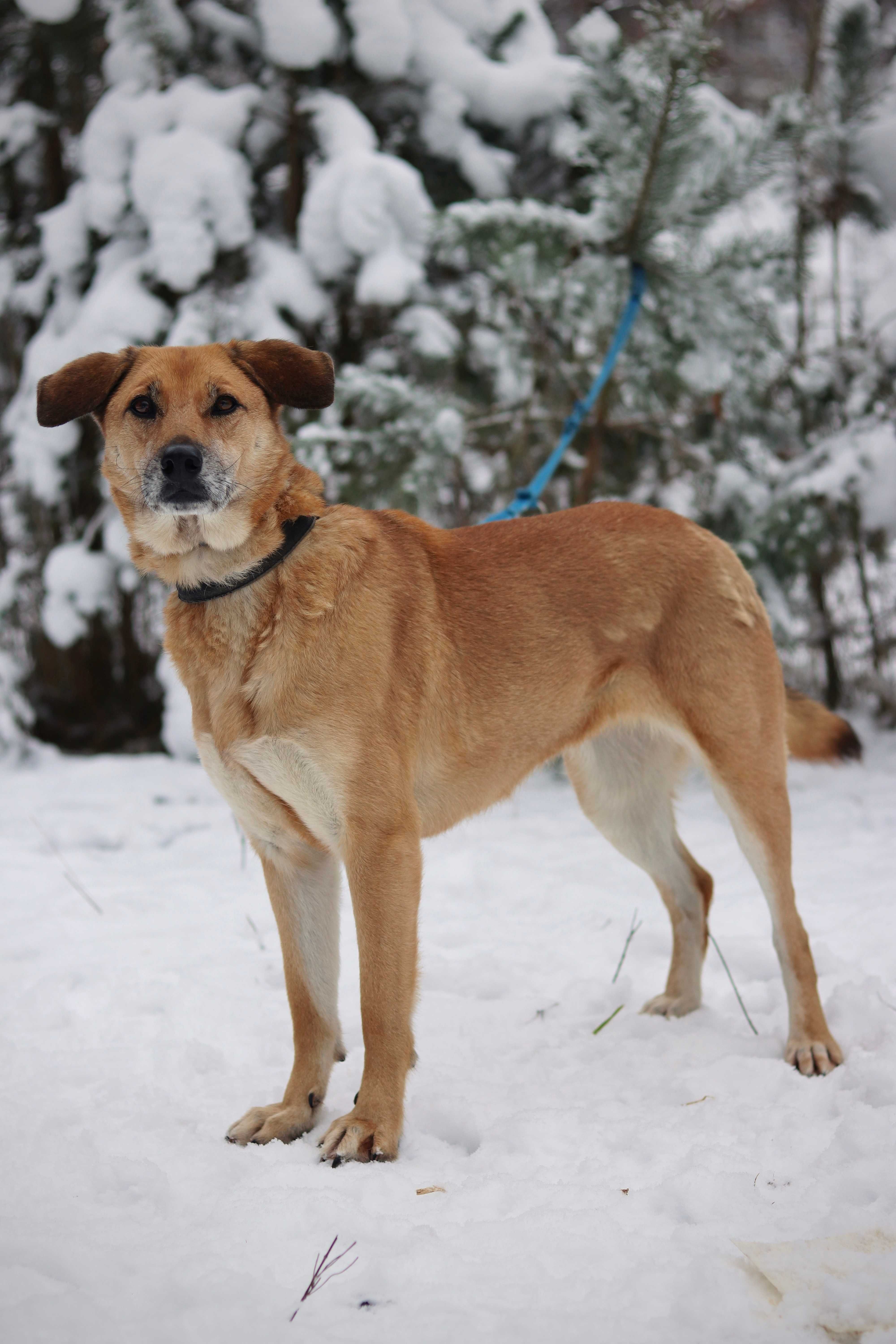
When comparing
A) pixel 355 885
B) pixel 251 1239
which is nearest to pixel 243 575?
pixel 355 885

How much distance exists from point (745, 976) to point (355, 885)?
1.69 meters

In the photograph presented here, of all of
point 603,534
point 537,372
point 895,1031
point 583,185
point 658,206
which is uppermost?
point 583,185

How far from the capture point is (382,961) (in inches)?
91.5

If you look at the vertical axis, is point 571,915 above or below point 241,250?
below

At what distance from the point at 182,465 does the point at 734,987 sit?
2.17m

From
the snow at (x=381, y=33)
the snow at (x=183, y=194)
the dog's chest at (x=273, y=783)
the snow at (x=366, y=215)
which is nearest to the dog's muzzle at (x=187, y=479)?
the dog's chest at (x=273, y=783)

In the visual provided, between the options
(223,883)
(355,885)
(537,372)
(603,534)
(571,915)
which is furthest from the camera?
(537,372)

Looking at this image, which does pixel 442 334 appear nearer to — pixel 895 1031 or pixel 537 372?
pixel 537 372

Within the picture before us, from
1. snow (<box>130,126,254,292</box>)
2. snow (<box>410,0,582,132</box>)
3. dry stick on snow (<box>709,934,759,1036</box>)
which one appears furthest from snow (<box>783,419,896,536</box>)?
snow (<box>130,126,254,292</box>)

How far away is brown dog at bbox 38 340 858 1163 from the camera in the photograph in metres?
2.32

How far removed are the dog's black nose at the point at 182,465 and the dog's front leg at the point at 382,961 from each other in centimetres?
93

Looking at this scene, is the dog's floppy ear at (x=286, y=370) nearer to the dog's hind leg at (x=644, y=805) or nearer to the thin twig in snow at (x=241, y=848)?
the dog's hind leg at (x=644, y=805)

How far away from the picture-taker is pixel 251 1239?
179 cm

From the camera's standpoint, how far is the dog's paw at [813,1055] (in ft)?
8.63
